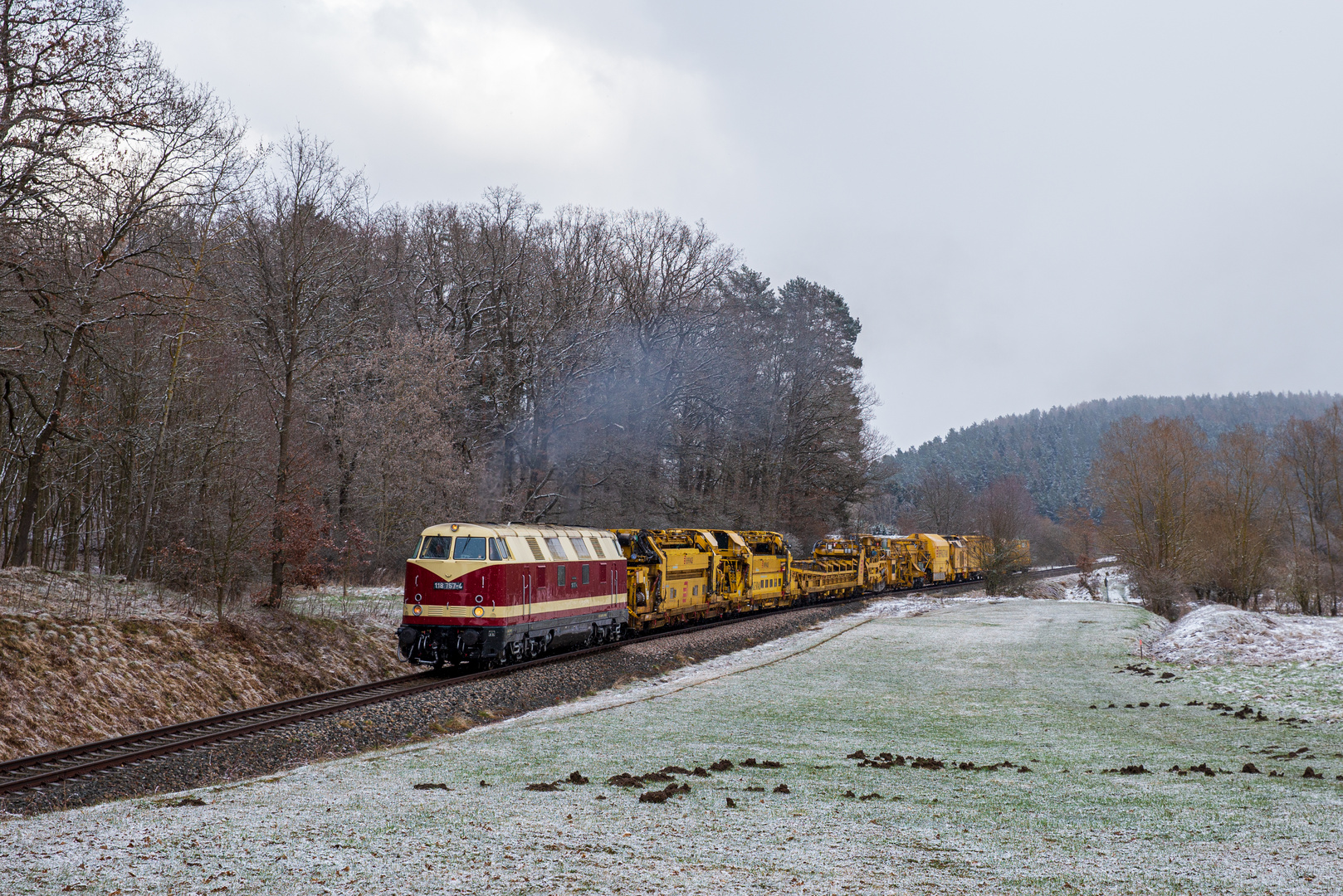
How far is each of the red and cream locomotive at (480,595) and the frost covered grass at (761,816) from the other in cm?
377

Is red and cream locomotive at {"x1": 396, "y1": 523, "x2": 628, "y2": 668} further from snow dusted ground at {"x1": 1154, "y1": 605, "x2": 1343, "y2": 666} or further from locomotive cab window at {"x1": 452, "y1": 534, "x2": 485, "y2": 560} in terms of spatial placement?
snow dusted ground at {"x1": 1154, "y1": 605, "x2": 1343, "y2": 666}

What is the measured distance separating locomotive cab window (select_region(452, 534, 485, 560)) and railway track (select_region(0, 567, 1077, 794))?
8.40 ft

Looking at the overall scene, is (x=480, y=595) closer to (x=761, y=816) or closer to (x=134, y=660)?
(x=134, y=660)

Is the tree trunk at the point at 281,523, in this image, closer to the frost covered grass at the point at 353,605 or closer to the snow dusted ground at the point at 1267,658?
the frost covered grass at the point at 353,605

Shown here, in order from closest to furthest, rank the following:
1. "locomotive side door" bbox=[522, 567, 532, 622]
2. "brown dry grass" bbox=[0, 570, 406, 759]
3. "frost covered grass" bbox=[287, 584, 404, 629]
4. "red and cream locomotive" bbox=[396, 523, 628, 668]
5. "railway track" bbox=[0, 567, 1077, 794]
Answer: "railway track" bbox=[0, 567, 1077, 794]
"brown dry grass" bbox=[0, 570, 406, 759]
"red and cream locomotive" bbox=[396, 523, 628, 668]
"locomotive side door" bbox=[522, 567, 532, 622]
"frost covered grass" bbox=[287, 584, 404, 629]

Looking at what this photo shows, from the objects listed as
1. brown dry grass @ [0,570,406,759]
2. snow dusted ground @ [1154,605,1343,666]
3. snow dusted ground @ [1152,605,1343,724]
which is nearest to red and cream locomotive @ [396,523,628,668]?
brown dry grass @ [0,570,406,759]

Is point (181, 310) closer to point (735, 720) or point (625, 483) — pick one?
point (735, 720)

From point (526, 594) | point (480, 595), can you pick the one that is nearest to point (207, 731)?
point (480, 595)

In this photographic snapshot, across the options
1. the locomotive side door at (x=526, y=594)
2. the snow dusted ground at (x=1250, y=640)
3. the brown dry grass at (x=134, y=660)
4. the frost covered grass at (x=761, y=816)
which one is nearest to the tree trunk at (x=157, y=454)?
the brown dry grass at (x=134, y=660)

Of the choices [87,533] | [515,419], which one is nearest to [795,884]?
[87,533]

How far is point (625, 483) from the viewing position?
1857 inches

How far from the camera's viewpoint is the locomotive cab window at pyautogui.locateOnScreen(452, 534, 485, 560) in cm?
2061

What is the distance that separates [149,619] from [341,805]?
1270 centimetres

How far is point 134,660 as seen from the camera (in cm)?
1759
